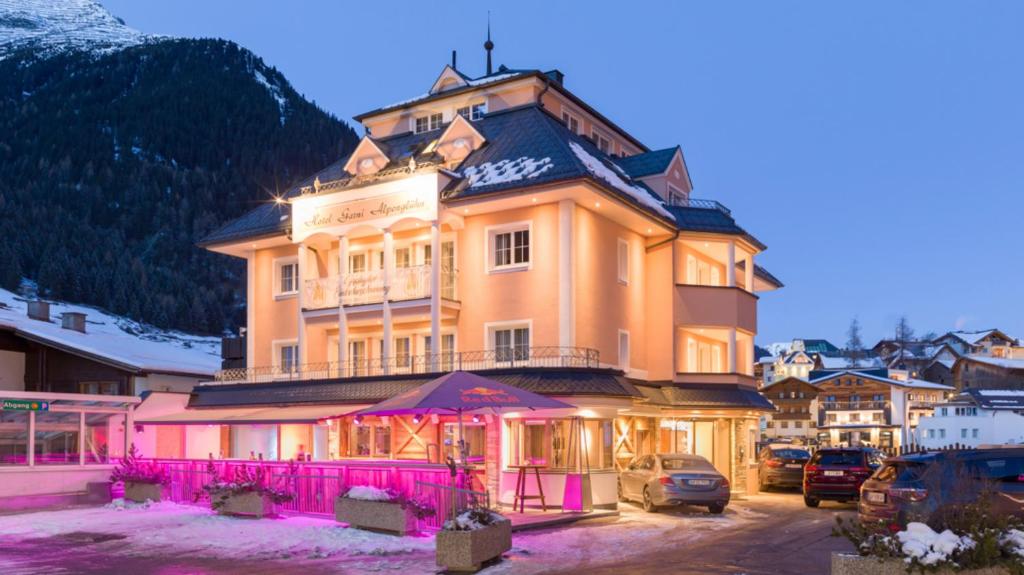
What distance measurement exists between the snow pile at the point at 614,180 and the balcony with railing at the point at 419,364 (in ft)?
16.3

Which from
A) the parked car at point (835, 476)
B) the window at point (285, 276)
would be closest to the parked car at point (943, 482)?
the parked car at point (835, 476)

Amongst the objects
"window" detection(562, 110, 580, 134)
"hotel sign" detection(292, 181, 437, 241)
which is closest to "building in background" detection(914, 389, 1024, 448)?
"window" detection(562, 110, 580, 134)

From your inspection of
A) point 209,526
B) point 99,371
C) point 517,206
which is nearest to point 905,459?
point 209,526

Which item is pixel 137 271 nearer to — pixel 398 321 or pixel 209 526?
pixel 398 321

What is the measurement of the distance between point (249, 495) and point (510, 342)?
10.5 m

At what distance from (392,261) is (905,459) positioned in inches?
710

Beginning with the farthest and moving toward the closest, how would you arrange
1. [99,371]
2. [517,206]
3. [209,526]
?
[99,371]
[517,206]
[209,526]

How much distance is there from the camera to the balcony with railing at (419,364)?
27.5m

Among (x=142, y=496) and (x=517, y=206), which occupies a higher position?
(x=517, y=206)

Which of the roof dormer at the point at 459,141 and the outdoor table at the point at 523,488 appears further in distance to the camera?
the roof dormer at the point at 459,141

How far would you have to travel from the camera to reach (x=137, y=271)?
306 ft

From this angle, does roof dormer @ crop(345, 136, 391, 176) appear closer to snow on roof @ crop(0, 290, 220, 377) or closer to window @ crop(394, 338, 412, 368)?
window @ crop(394, 338, 412, 368)

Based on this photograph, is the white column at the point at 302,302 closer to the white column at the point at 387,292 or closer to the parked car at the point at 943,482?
the white column at the point at 387,292

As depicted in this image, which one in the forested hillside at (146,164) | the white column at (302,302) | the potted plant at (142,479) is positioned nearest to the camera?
the potted plant at (142,479)
